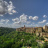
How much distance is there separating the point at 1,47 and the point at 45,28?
72.1 feet

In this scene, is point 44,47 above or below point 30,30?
below

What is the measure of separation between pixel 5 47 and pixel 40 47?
842cm

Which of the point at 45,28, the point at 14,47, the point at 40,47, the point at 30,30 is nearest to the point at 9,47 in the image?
the point at 14,47

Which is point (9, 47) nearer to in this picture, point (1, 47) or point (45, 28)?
point (1, 47)

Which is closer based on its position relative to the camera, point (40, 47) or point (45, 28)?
point (40, 47)

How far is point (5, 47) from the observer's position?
1481cm

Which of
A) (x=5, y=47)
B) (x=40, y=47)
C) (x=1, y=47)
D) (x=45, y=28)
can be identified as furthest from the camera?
(x=45, y=28)

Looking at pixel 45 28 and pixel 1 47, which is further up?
pixel 45 28

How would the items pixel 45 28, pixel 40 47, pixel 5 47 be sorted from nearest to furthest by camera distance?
pixel 40 47
pixel 5 47
pixel 45 28

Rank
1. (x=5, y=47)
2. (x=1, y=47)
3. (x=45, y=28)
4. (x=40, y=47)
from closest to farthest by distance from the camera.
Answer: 1. (x=40, y=47)
2. (x=1, y=47)
3. (x=5, y=47)
4. (x=45, y=28)

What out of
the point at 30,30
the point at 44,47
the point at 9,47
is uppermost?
the point at 30,30

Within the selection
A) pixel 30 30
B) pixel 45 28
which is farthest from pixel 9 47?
pixel 45 28

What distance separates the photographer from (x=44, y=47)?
11.2 m

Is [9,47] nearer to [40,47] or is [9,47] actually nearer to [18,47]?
[18,47]
